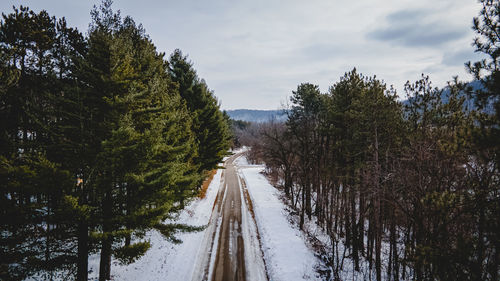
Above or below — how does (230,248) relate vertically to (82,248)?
below

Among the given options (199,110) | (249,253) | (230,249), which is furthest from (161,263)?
(199,110)

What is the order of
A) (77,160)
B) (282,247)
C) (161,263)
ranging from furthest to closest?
(282,247) < (161,263) < (77,160)

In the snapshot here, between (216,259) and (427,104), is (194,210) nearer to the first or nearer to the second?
(216,259)

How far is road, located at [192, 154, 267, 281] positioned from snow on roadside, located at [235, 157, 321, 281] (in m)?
0.64

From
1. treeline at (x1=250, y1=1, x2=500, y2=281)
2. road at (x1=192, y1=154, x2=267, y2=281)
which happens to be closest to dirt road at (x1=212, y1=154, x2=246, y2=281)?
road at (x1=192, y1=154, x2=267, y2=281)

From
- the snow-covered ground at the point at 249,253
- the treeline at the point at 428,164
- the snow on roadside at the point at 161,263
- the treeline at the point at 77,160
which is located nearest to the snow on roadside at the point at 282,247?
the snow-covered ground at the point at 249,253

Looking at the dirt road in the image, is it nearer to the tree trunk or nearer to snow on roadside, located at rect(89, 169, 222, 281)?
snow on roadside, located at rect(89, 169, 222, 281)

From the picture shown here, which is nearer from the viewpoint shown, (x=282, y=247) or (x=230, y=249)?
(x=230, y=249)

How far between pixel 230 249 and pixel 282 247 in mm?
3737

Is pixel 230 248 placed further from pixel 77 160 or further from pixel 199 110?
pixel 199 110

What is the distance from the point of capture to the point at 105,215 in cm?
837

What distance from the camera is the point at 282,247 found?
51.8 feet

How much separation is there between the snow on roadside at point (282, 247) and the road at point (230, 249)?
635 millimetres

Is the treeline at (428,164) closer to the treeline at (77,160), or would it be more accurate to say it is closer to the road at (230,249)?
the road at (230,249)
